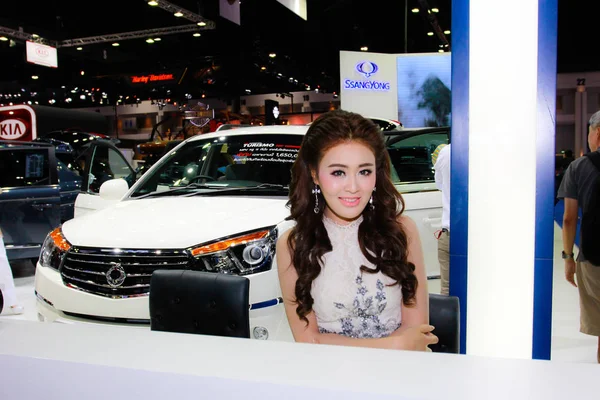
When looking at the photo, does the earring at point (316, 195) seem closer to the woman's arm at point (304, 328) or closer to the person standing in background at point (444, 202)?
the woman's arm at point (304, 328)

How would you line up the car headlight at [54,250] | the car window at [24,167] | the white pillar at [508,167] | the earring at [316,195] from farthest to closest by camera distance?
the car window at [24,167], the car headlight at [54,250], the white pillar at [508,167], the earring at [316,195]

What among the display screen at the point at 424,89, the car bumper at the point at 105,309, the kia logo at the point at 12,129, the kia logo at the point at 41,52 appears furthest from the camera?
the kia logo at the point at 41,52

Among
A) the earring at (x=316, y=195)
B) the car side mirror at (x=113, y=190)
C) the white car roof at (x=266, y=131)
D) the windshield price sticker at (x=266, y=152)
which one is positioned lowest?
the car side mirror at (x=113, y=190)

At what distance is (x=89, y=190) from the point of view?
4645 millimetres

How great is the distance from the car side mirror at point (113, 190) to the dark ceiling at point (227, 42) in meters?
8.83

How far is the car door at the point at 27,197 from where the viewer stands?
6.03 m

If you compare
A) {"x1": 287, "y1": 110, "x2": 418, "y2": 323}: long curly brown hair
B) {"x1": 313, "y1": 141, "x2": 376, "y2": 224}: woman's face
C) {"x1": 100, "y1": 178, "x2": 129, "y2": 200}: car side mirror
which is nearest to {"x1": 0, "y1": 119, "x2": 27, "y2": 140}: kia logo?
{"x1": 100, "y1": 178, "x2": 129, "y2": 200}: car side mirror

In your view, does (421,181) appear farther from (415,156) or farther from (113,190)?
(113,190)

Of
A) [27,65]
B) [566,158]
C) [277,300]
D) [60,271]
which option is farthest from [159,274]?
[27,65]

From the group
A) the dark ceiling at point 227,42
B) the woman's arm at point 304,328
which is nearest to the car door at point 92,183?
the woman's arm at point 304,328

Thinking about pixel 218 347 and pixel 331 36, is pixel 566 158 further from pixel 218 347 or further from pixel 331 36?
pixel 218 347

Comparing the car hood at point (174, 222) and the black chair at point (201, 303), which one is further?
the car hood at point (174, 222)

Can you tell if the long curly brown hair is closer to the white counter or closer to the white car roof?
the white counter

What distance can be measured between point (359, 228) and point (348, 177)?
0.18 metres
